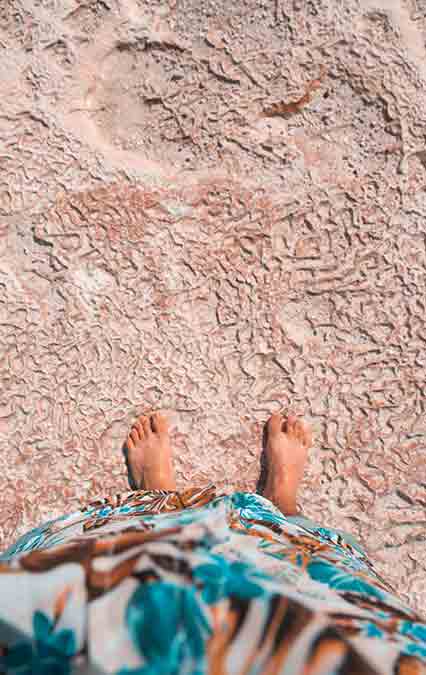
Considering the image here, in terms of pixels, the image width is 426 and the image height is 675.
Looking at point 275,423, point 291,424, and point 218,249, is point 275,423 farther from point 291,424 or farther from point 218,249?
point 218,249

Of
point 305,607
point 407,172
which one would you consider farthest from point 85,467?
point 407,172

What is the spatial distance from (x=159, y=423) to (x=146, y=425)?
0.09 ft

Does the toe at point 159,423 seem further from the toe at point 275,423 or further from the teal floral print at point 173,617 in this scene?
the teal floral print at point 173,617

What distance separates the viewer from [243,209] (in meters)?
1.20

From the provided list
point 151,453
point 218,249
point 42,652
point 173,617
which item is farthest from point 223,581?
point 218,249

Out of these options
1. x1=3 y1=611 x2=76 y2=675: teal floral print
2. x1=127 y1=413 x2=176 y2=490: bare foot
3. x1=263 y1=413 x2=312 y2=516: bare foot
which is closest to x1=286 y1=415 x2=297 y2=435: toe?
x1=263 y1=413 x2=312 y2=516: bare foot

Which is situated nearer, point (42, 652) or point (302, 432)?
point (42, 652)

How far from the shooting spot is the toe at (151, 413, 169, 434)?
119 cm

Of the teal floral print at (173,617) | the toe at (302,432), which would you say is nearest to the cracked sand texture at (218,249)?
the toe at (302,432)

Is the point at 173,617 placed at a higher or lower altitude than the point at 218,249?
lower

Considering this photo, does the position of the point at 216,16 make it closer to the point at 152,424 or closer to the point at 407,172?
the point at 407,172

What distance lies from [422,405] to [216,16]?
36.1 inches

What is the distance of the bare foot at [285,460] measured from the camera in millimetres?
1182

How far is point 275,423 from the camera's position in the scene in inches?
47.7
